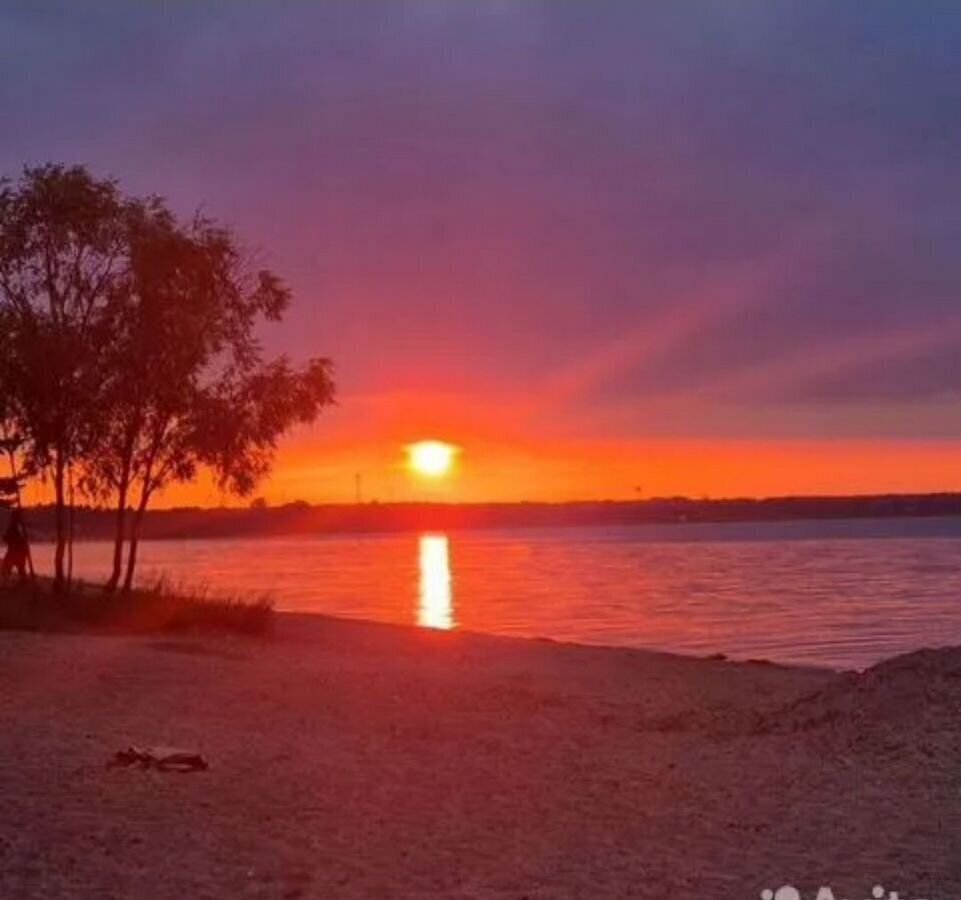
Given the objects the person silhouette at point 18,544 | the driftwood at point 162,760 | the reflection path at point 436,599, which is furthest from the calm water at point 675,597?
the driftwood at point 162,760

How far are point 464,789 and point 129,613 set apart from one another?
15.9 metres

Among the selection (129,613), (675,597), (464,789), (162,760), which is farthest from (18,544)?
(675,597)

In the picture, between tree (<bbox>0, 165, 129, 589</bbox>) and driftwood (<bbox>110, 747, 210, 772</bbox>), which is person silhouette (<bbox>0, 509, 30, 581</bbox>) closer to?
tree (<bbox>0, 165, 129, 589</bbox>)

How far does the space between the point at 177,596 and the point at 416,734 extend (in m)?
15.5

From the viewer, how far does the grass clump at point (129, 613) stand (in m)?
24.1

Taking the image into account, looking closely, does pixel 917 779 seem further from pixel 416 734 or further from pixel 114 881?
pixel 114 881

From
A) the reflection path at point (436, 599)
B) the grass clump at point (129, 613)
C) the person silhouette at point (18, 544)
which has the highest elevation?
the person silhouette at point (18, 544)

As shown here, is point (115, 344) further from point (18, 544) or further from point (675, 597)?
point (675, 597)

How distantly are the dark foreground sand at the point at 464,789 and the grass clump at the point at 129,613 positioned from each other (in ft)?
20.0

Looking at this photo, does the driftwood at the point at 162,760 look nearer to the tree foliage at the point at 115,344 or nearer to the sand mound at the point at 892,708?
the sand mound at the point at 892,708

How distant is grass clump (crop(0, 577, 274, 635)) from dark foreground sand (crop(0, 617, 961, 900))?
6109 mm

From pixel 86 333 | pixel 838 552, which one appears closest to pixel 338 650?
pixel 86 333

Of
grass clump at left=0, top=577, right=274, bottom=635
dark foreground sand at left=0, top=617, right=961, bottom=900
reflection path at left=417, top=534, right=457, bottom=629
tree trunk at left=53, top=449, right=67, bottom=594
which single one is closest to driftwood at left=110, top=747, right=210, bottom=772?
dark foreground sand at left=0, top=617, right=961, bottom=900

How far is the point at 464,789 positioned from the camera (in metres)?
10.5
